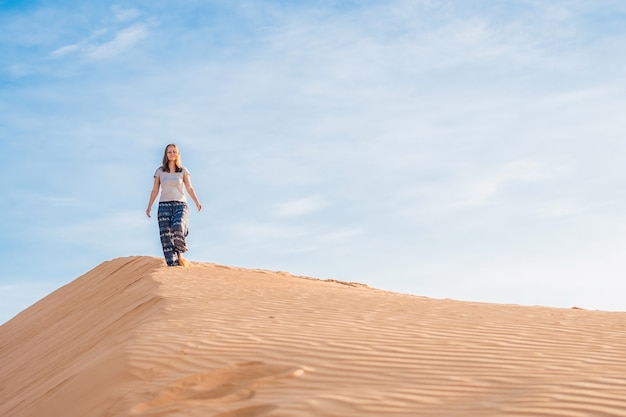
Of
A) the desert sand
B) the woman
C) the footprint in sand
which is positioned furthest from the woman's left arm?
the footprint in sand

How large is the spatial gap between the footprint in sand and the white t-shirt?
6.70 metres

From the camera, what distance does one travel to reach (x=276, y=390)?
5.71m

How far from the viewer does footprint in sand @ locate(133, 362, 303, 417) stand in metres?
5.70

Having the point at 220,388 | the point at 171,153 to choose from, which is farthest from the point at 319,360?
the point at 171,153

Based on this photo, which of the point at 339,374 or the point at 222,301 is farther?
the point at 222,301

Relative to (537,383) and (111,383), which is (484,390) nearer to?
(537,383)

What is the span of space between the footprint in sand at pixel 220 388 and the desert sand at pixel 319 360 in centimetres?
2

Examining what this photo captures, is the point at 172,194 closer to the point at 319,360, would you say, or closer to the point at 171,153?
the point at 171,153

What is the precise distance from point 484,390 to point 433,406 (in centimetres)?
47

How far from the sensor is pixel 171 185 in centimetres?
1291

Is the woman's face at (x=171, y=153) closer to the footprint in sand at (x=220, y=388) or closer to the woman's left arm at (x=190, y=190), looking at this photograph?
the woman's left arm at (x=190, y=190)

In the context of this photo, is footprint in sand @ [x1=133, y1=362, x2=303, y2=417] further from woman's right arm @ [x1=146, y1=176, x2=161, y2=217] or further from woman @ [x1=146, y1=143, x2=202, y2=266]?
woman's right arm @ [x1=146, y1=176, x2=161, y2=217]

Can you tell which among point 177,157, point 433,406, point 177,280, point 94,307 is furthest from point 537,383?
point 94,307

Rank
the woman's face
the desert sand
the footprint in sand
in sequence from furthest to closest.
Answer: the woman's face → the footprint in sand → the desert sand
